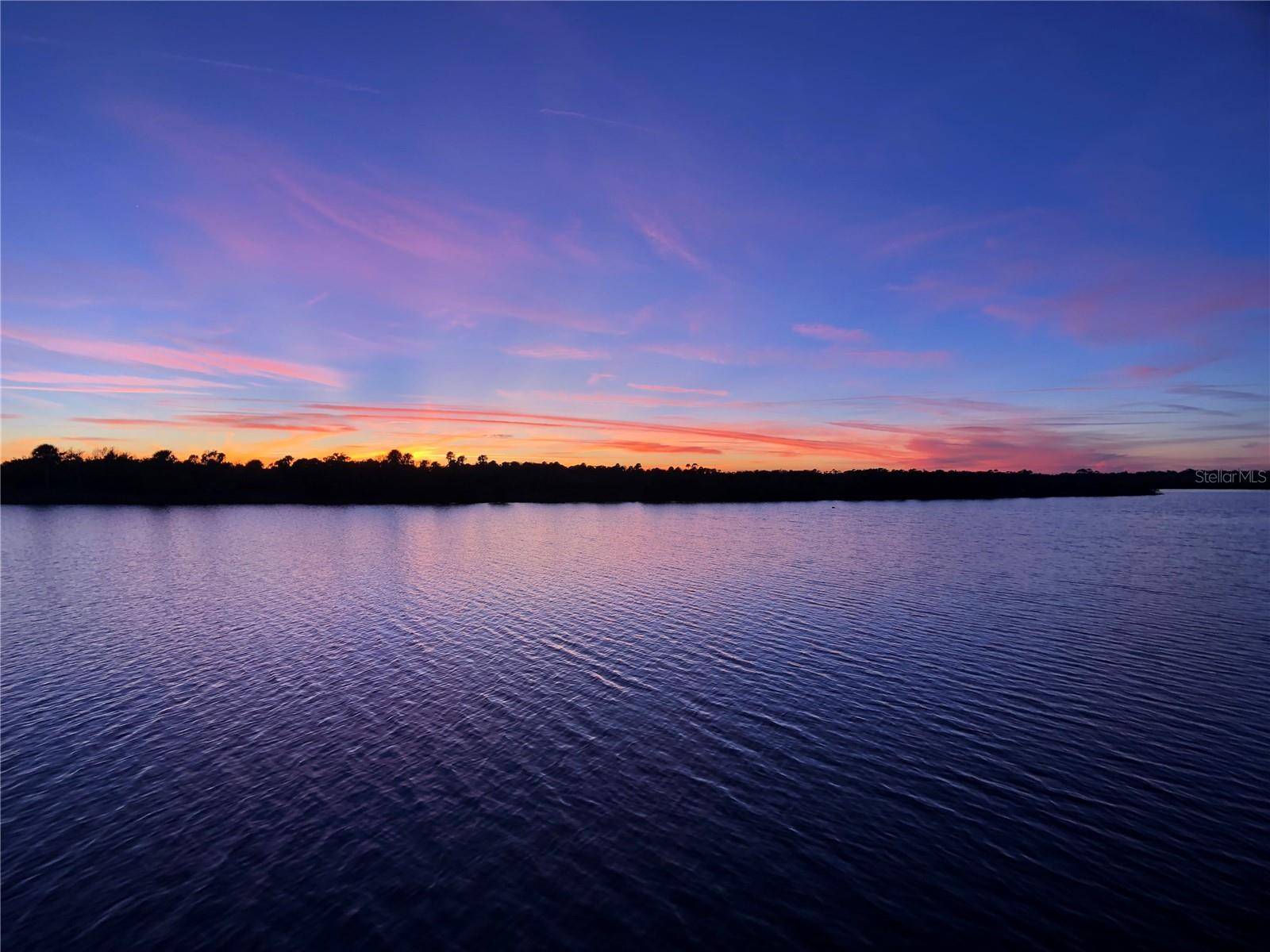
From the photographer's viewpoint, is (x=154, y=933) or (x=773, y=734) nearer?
(x=154, y=933)

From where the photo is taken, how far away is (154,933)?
14.8 meters

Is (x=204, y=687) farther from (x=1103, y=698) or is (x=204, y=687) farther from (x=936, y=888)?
(x=1103, y=698)

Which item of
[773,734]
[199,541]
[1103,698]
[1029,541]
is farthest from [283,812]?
[1029,541]

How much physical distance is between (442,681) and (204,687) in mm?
12624

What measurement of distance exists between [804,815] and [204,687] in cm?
3154

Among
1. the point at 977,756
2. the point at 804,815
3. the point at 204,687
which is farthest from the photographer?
the point at 204,687

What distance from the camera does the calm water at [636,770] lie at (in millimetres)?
15430

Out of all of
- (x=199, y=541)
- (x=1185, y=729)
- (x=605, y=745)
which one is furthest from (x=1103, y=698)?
(x=199, y=541)

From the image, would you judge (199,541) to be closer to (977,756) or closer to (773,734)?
(773,734)

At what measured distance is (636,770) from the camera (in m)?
22.7

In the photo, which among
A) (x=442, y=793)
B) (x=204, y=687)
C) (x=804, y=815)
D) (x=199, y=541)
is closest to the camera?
(x=804, y=815)

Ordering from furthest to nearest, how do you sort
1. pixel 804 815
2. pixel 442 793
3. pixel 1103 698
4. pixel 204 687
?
pixel 204 687
pixel 1103 698
pixel 442 793
pixel 804 815

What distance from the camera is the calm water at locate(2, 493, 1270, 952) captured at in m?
15.4

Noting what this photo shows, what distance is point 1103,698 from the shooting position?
97.2 feet
